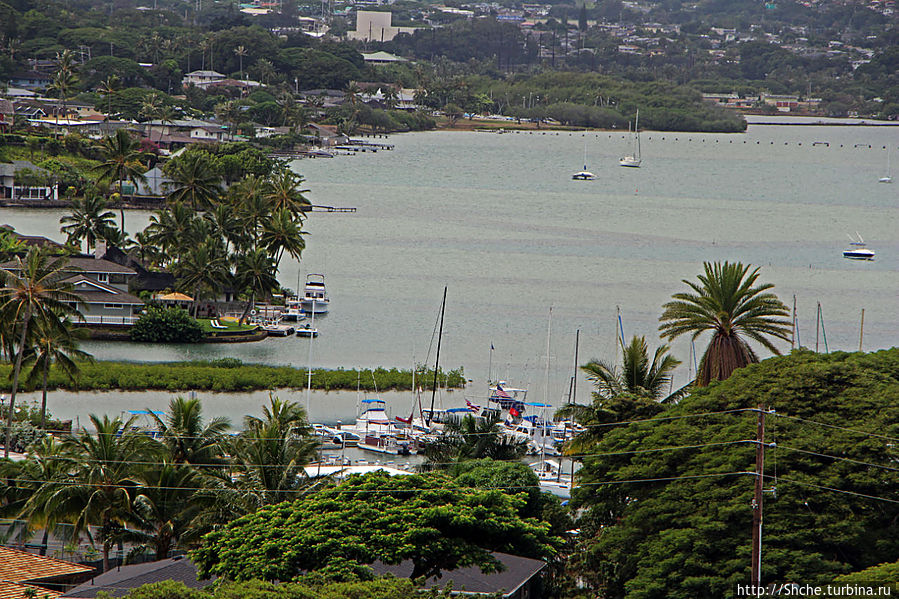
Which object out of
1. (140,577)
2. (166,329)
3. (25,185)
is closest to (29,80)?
(25,185)

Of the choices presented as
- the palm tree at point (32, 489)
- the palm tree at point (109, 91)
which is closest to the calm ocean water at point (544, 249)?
the palm tree at point (32, 489)

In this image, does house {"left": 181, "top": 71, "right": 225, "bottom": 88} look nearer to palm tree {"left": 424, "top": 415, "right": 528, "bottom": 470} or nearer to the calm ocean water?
the calm ocean water

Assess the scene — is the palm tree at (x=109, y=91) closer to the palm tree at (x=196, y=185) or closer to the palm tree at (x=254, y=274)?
the palm tree at (x=196, y=185)

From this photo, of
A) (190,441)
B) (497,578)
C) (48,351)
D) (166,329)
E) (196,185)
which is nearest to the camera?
(497,578)

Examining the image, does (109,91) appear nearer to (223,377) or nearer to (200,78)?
(200,78)

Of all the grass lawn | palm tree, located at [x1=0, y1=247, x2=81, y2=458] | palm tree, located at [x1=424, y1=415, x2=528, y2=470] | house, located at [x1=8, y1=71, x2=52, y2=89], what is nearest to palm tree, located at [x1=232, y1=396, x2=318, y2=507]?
palm tree, located at [x1=424, y1=415, x2=528, y2=470]

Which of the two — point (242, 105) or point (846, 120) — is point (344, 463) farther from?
point (846, 120)
